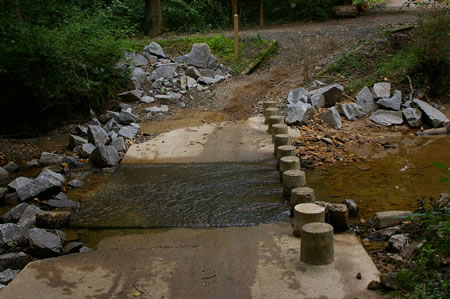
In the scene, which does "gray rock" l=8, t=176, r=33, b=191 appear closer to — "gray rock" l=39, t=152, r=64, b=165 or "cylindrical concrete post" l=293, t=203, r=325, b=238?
"gray rock" l=39, t=152, r=64, b=165

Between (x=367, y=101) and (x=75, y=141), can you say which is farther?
(x=367, y=101)

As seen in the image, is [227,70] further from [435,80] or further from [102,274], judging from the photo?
[102,274]

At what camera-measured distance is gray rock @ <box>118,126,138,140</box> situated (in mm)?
9445

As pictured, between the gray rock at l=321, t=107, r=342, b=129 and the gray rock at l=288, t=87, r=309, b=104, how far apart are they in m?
0.95

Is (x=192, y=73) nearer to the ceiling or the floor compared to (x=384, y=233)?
nearer to the ceiling

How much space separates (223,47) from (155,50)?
2271 millimetres

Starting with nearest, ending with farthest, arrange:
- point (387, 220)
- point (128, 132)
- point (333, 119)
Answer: point (387, 220)
point (128, 132)
point (333, 119)

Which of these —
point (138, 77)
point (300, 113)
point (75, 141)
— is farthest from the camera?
point (138, 77)

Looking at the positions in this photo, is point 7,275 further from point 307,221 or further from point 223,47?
point 223,47

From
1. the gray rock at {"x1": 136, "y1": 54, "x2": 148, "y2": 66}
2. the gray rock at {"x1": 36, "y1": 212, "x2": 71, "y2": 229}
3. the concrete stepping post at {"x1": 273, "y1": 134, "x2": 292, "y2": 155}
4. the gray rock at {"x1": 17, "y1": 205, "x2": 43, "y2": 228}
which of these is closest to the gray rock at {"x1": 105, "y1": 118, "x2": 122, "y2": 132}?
the gray rock at {"x1": 136, "y1": 54, "x2": 148, "y2": 66}

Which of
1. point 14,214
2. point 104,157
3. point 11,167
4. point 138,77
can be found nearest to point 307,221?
point 14,214

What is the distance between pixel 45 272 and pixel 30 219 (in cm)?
160

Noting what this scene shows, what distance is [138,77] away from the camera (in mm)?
12469

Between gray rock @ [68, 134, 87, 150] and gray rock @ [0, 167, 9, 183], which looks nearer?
gray rock @ [0, 167, 9, 183]
